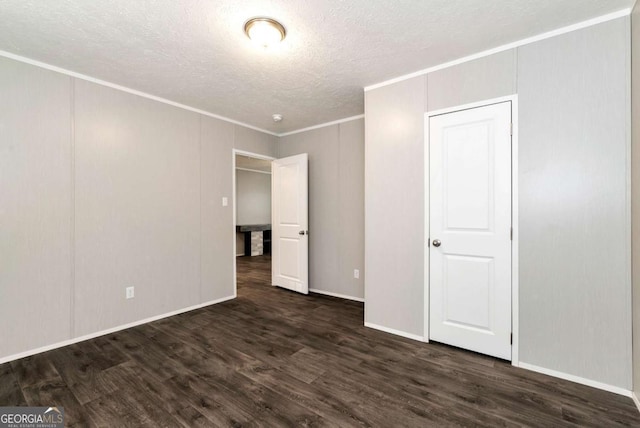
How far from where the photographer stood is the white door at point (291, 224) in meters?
4.35

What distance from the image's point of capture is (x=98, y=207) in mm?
2881

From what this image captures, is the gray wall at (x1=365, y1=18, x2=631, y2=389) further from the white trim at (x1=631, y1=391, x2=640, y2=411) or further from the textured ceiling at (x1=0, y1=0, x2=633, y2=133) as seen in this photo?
the textured ceiling at (x1=0, y1=0, x2=633, y2=133)

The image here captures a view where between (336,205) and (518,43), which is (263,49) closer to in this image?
(518,43)

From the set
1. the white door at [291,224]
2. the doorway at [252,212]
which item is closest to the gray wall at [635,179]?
the white door at [291,224]

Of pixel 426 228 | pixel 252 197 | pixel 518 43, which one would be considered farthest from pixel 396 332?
pixel 252 197

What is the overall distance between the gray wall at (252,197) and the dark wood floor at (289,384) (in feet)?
17.9

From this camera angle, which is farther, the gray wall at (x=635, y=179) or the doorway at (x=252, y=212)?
the doorway at (x=252, y=212)

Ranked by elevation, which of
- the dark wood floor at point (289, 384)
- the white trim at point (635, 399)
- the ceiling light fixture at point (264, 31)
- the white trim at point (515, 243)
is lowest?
the dark wood floor at point (289, 384)

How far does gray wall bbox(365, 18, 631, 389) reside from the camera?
1.94 meters

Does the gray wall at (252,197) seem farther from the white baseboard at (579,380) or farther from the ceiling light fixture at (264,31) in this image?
the white baseboard at (579,380)

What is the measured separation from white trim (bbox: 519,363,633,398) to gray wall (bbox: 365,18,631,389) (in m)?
0.03

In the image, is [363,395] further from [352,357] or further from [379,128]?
A: [379,128]

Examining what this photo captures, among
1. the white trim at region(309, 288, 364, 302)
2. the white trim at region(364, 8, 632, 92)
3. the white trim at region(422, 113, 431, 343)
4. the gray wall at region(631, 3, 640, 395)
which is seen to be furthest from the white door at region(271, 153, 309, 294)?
the gray wall at region(631, 3, 640, 395)

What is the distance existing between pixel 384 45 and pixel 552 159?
154 centimetres
